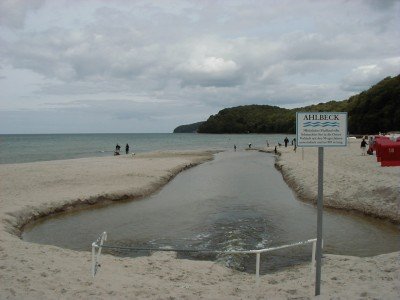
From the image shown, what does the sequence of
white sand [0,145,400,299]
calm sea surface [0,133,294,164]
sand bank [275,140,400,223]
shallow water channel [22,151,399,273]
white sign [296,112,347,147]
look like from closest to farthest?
white sign [296,112,347,147], white sand [0,145,400,299], shallow water channel [22,151,399,273], sand bank [275,140,400,223], calm sea surface [0,133,294,164]

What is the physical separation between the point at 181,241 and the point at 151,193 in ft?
36.1

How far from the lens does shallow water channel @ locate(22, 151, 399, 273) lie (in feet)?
43.6

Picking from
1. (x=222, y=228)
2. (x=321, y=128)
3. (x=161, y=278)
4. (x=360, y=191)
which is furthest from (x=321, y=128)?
(x=360, y=191)

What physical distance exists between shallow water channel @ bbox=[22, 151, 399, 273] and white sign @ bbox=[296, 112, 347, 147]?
553cm

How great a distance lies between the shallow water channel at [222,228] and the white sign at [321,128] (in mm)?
5534

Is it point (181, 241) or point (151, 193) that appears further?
point (151, 193)

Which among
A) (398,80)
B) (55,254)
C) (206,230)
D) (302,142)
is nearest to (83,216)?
(206,230)

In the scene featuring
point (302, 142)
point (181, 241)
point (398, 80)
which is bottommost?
point (181, 241)

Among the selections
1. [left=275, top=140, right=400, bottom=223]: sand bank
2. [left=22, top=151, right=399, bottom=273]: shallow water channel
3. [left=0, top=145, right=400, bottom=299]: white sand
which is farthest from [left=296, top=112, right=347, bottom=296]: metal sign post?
[left=275, top=140, right=400, bottom=223]: sand bank

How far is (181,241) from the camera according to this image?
1439 centimetres

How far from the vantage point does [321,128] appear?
22.7ft

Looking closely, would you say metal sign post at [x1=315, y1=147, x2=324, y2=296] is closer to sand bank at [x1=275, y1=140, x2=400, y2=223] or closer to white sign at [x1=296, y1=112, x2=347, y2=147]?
white sign at [x1=296, y1=112, x2=347, y2=147]

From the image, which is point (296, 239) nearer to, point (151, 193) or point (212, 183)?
point (151, 193)

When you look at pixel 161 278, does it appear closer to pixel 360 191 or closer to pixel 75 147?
pixel 360 191
